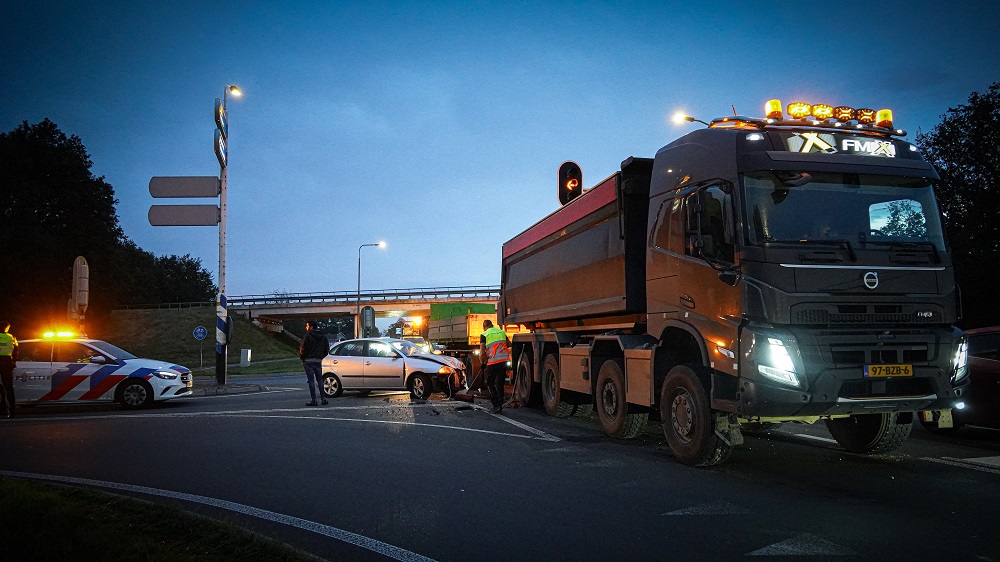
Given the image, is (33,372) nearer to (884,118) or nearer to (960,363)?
(884,118)

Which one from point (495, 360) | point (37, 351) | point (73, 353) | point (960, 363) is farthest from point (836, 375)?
point (37, 351)

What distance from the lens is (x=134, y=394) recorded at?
587 inches

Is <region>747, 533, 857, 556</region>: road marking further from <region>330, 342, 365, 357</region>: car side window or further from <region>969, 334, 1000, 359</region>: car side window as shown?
<region>330, 342, 365, 357</region>: car side window

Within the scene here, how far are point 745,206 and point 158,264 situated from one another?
11863cm

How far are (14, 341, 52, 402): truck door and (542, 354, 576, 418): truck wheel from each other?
10052 millimetres

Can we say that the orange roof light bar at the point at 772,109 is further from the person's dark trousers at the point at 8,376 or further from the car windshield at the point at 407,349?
the person's dark trousers at the point at 8,376

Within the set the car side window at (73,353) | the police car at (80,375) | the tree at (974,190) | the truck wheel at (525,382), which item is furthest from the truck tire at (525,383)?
the tree at (974,190)

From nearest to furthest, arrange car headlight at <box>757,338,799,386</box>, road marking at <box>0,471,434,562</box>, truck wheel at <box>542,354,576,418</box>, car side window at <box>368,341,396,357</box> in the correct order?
road marking at <box>0,471,434,562</box> → car headlight at <box>757,338,799,386</box> → truck wheel at <box>542,354,576,418</box> → car side window at <box>368,341,396,357</box>

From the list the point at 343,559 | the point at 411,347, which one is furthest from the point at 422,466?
the point at 411,347

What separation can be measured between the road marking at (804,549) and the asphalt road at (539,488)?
2cm

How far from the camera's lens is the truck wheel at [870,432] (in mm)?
7484

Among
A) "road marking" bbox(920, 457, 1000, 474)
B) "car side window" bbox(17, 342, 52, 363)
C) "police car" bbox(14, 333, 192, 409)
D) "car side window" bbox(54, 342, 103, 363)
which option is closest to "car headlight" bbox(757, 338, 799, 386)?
"road marking" bbox(920, 457, 1000, 474)

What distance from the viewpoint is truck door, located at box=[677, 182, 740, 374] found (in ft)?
21.5

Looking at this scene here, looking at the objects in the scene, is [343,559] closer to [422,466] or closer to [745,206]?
[422,466]
